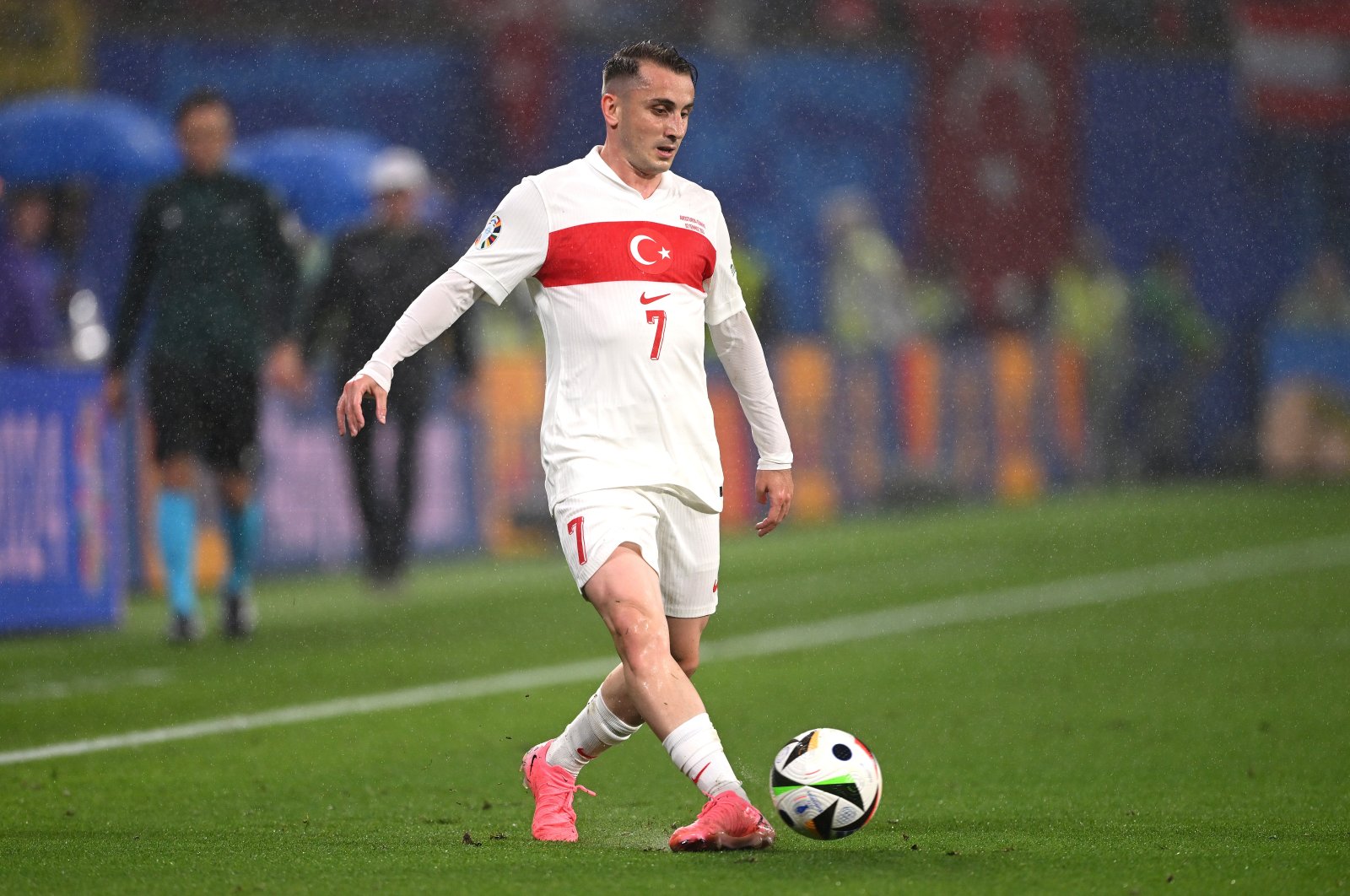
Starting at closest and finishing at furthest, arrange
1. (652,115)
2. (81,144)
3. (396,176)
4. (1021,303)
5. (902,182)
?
(652,115) < (396,176) < (81,144) < (1021,303) < (902,182)

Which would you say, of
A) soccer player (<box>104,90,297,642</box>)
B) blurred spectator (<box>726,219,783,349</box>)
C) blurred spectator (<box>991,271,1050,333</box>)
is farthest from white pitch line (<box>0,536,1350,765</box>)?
blurred spectator (<box>991,271,1050,333</box>)

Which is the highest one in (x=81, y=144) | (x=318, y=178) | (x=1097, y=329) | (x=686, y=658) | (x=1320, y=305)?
(x=81, y=144)

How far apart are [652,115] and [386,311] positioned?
7134 mm

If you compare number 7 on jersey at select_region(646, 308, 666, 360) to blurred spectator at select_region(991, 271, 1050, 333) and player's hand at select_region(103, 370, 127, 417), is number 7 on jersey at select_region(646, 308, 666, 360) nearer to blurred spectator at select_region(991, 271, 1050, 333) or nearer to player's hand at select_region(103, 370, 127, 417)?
player's hand at select_region(103, 370, 127, 417)

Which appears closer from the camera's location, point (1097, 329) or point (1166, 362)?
point (1166, 362)

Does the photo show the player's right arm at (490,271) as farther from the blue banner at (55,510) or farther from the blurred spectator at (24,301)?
the blurred spectator at (24,301)

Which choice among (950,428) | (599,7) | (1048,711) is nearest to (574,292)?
(1048,711)

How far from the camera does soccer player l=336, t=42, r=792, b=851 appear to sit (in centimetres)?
521

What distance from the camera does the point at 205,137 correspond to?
9.98 m

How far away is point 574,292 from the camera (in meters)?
5.33

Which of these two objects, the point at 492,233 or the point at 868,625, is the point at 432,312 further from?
the point at 868,625

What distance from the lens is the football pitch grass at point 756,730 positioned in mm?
4883

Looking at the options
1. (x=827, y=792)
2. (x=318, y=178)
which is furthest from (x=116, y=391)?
(x=318, y=178)

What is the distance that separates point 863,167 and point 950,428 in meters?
6.61
